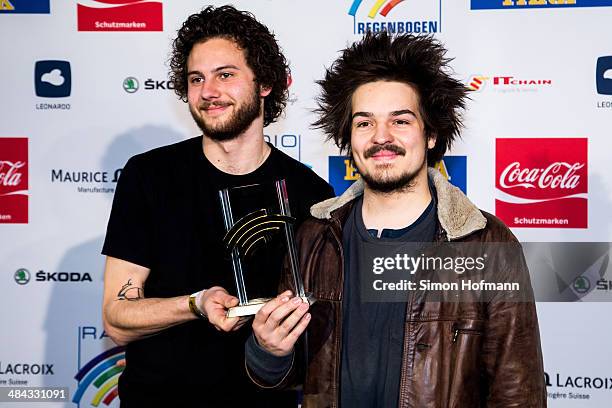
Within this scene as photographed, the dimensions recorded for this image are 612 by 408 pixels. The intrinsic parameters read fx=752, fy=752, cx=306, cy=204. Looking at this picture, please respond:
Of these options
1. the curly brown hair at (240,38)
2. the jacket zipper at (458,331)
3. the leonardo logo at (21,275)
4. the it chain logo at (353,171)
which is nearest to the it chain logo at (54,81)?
the leonardo logo at (21,275)

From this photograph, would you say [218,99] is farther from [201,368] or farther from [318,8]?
[318,8]

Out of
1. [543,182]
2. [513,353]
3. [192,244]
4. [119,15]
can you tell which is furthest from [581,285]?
[119,15]

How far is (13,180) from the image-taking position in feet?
9.93

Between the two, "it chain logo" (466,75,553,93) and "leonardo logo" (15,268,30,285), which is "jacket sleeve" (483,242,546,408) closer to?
"it chain logo" (466,75,553,93)

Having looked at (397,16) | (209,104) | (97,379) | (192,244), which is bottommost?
(97,379)

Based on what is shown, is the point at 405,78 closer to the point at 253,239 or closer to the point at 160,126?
the point at 253,239

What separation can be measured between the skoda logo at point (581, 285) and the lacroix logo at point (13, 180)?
7.08 feet

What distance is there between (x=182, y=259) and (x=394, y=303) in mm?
607

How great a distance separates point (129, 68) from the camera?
9.85ft

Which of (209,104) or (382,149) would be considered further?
(209,104)

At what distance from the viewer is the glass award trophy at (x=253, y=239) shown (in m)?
1.68

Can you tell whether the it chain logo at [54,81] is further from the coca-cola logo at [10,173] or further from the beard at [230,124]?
the beard at [230,124]

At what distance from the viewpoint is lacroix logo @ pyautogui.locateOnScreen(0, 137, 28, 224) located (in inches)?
119

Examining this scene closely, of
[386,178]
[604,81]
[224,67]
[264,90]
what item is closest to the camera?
[386,178]
